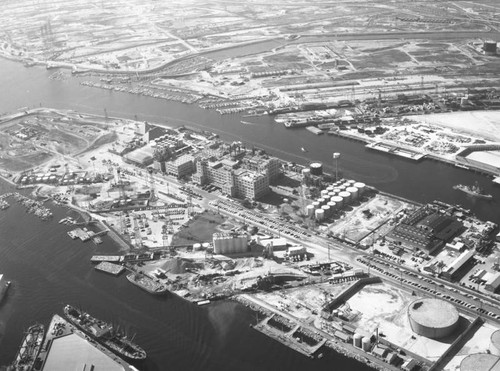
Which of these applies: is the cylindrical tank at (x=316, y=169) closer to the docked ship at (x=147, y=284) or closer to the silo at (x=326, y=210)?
the silo at (x=326, y=210)

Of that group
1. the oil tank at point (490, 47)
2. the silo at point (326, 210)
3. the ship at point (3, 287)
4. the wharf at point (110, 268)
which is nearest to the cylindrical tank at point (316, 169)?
the silo at point (326, 210)

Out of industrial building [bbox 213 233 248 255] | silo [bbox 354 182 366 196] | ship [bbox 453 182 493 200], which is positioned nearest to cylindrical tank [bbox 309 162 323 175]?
silo [bbox 354 182 366 196]

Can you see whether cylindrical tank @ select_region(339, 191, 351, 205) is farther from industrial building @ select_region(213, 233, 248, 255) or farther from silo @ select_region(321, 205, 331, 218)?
industrial building @ select_region(213, 233, 248, 255)

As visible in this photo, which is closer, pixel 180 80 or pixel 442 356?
pixel 442 356

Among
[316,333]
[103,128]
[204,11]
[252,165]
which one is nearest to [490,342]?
[316,333]

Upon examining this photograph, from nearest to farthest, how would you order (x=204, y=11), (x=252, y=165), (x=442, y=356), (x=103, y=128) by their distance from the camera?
(x=442, y=356) < (x=252, y=165) < (x=103, y=128) < (x=204, y=11)

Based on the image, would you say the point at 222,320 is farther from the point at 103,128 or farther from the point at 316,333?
the point at 103,128
